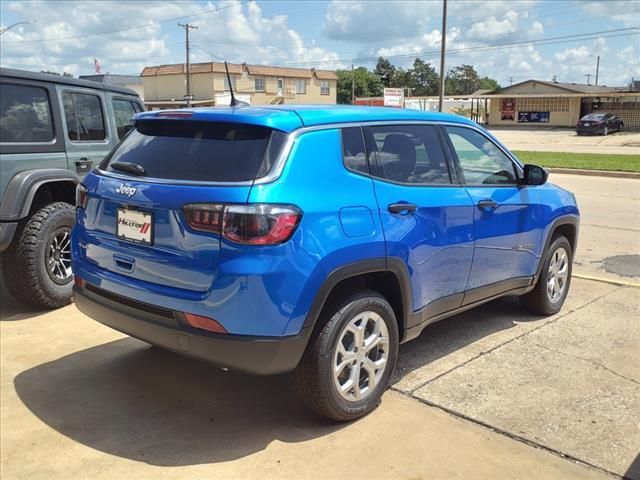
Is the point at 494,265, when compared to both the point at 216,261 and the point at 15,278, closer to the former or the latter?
the point at 216,261

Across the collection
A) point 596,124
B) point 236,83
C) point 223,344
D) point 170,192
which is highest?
point 236,83

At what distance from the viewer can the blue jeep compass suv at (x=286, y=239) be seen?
299 centimetres

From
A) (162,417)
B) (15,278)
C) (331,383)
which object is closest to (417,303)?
(331,383)

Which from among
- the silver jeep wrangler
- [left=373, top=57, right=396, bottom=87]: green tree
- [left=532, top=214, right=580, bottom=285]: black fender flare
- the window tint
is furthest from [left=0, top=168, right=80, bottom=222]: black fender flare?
[left=373, top=57, right=396, bottom=87]: green tree

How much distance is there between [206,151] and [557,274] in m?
3.61

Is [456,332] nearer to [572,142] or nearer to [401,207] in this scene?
[401,207]

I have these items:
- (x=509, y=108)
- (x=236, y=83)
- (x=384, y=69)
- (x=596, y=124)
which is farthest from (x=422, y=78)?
(x=596, y=124)

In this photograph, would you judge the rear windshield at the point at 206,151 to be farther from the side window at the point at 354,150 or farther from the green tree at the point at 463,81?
the green tree at the point at 463,81

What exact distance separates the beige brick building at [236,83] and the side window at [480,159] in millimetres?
65265

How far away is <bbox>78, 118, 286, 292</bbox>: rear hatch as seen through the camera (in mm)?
3043

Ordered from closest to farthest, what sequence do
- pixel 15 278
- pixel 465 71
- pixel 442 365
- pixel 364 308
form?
1. pixel 364 308
2. pixel 442 365
3. pixel 15 278
4. pixel 465 71

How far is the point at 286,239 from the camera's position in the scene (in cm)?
299

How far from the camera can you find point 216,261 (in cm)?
298

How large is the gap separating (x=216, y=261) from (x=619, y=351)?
330 cm
